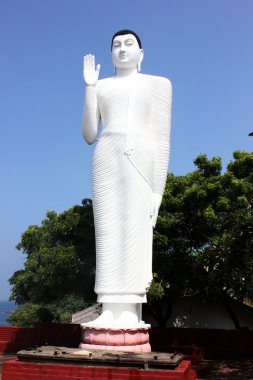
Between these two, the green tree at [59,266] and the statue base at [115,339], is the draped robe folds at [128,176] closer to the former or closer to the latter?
the statue base at [115,339]

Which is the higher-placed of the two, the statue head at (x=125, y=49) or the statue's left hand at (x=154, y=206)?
the statue head at (x=125, y=49)

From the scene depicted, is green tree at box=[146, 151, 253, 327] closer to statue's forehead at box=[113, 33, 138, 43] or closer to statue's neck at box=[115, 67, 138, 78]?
statue's neck at box=[115, 67, 138, 78]

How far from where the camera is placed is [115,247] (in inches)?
333

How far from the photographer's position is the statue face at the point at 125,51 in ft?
30.4

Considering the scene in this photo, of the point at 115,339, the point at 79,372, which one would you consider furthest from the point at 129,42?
the point at 79,372

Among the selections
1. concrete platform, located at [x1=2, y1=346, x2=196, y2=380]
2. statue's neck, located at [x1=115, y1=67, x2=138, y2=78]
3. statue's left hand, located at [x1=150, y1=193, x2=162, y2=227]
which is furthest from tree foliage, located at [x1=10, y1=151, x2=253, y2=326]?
concrete platform, located at [x1=2, y1=346, x2=196, y2=380]

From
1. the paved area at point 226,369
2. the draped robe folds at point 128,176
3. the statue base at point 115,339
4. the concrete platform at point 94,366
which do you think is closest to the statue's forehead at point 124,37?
the draped robe folds at point 128,176

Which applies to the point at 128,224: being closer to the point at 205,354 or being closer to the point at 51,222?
the point at 205,354

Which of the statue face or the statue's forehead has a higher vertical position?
the statue's forehead

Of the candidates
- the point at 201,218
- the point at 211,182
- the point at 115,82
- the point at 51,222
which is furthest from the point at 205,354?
the point at 115,82

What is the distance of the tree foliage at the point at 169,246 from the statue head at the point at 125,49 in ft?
14.6

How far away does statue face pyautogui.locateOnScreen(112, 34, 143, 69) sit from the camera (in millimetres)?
9258

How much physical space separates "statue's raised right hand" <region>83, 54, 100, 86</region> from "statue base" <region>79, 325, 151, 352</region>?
14.2 ft

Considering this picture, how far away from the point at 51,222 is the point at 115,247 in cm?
666
